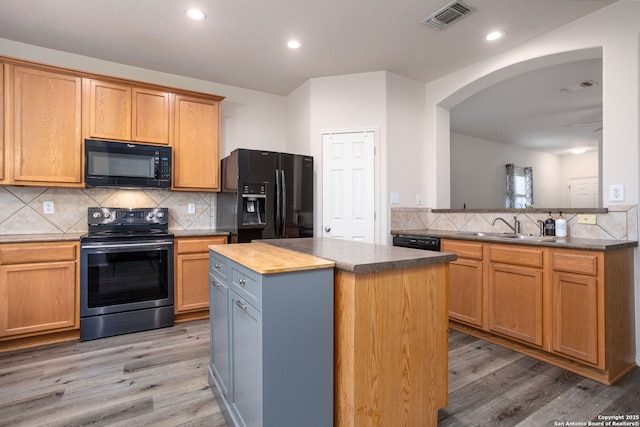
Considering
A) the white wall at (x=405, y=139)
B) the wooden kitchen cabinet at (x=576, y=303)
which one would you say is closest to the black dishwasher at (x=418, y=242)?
the white wall at (x=405, y=139)

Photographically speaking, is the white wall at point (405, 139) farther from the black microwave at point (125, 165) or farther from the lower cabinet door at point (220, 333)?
the black microwave at point (125, 165)

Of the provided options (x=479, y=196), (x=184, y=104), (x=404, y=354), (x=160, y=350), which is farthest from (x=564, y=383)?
(x=479, y=196)

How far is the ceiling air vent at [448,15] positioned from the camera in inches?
96.3

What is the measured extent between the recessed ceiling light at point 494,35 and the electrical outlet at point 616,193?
1595mm

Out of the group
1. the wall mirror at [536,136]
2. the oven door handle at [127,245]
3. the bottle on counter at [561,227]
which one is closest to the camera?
the bottle on counter at [561,227]

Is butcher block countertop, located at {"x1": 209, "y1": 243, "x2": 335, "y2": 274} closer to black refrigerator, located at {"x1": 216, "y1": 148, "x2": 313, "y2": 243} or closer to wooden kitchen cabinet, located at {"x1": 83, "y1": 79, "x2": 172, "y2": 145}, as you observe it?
black refrigerator, located at {"x1": 216, "y1": 148, "x2": 313, "y2": 243}

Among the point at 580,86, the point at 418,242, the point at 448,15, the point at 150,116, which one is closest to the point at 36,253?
the point at 150,116

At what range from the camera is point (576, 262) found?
7.22 feet

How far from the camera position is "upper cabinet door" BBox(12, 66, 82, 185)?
2740 mm

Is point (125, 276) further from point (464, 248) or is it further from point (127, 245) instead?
point (464, 248)

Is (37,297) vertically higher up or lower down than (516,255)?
lower down

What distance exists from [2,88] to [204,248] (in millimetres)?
2158

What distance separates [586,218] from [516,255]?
675 mm

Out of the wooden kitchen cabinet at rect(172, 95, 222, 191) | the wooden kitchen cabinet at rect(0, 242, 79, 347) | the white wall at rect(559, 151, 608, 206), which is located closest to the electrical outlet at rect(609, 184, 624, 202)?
the wooden kitchen cabinet at rect(172, 95, 222, 191)
